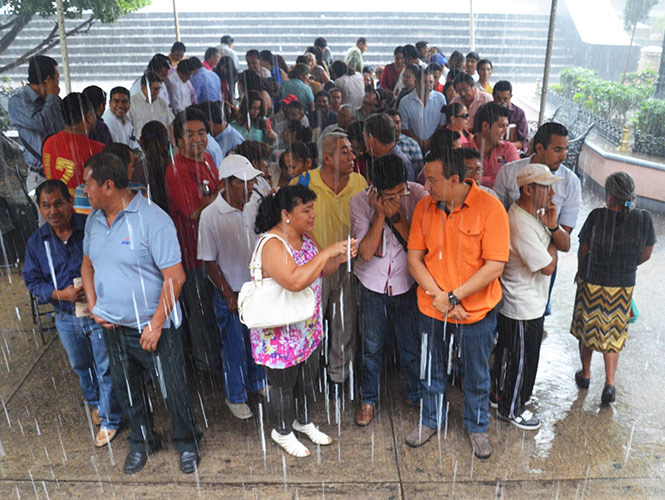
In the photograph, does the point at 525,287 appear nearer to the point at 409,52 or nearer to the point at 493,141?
the point at 493,141

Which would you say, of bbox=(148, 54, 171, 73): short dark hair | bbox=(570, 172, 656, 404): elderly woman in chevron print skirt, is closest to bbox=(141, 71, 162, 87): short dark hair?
bbox=(148, 54, 171, 73): short dark hair

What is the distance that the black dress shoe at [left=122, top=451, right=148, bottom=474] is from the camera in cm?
390

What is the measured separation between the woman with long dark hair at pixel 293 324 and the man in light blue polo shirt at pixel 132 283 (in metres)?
0.53

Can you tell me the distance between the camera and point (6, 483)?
385cm

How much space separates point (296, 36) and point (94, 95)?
65.0 ft

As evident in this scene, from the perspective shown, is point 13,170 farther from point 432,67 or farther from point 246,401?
point 432,67

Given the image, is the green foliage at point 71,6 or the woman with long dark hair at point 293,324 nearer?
the woman with long dark hair at point 293,324

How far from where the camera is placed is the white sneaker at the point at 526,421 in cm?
422

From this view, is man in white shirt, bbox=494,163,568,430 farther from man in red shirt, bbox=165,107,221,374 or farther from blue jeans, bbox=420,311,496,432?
man in red shirt, bbox=165,107,221,374

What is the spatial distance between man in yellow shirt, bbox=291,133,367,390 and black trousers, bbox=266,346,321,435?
0.55 m

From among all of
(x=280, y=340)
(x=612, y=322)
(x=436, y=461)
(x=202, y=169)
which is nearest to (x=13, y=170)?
(x=202, y=169)

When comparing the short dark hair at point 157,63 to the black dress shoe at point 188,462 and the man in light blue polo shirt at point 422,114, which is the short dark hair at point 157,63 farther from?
the black dress shoe at point 188,462

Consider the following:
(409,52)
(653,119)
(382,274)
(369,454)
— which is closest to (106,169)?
(382,274)

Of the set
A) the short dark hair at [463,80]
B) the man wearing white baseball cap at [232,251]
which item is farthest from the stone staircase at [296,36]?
the man wearing white baseball cap at [232,251]
